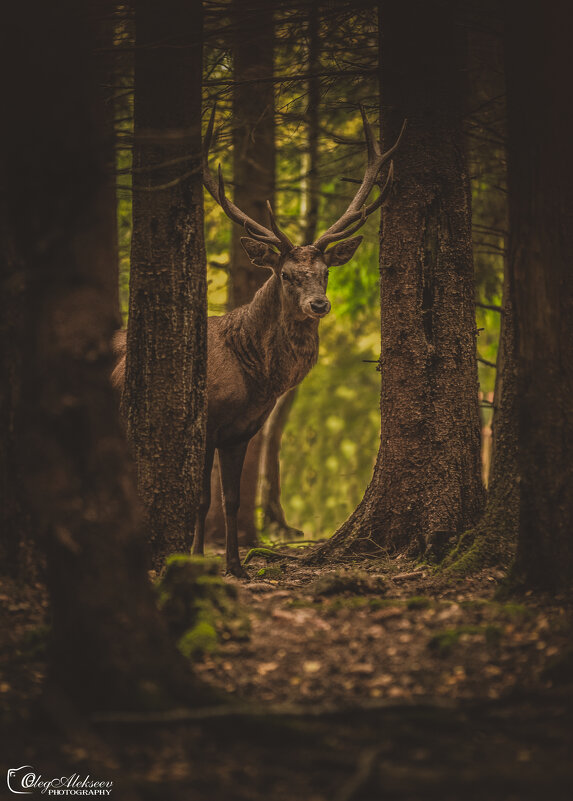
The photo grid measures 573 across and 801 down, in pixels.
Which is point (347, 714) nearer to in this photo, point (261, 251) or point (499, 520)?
point (499, 520)

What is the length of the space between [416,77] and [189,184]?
2.62 meters

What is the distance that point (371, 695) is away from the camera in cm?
474

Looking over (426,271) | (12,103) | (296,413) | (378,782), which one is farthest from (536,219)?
(296,413)

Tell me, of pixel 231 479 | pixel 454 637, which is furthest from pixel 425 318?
pixel 454 637

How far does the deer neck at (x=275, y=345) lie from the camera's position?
941 cm

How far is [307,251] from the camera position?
30.2 ft

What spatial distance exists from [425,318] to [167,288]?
93.5 inches

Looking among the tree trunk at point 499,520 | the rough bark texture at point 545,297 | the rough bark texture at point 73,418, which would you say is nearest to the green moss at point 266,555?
the tree trunk at point 499,520

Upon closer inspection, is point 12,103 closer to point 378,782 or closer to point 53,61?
point 53,61

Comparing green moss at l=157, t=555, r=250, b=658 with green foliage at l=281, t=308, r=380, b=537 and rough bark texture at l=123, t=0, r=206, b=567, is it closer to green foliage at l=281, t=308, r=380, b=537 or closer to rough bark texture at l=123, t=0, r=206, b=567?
rough bark texture at l=123, t=0, r=206, b=567

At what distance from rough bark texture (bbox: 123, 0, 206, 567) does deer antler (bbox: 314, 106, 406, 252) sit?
1828 mm

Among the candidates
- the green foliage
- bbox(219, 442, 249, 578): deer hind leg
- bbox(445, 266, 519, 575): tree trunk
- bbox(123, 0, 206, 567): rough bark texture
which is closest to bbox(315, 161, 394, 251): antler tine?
bbox(445, 266, 519, 575): tree trunk

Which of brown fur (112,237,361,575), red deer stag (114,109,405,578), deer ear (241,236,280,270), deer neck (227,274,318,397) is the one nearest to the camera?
red deer stag (114,109,405,578)

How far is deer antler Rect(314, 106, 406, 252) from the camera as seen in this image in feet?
27.2
